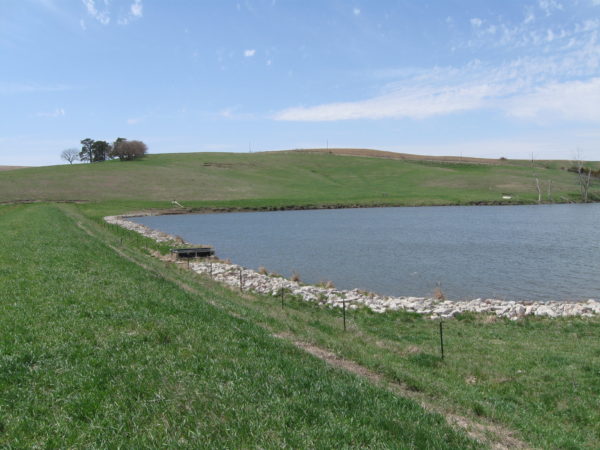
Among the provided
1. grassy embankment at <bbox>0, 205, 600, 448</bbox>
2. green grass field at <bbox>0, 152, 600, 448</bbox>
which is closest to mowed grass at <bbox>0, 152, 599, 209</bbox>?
green grass field at <bbox>0, 152, 600, 448</bbox>

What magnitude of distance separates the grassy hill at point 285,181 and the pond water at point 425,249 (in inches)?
792

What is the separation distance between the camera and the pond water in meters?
26.3

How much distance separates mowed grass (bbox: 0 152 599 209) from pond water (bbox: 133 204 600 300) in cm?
→ 1898

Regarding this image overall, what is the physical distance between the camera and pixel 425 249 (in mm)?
39781

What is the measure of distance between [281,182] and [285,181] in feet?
5.46

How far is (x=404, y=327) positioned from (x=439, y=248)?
24535 millimetres

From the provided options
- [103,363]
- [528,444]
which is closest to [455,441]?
[528,444]

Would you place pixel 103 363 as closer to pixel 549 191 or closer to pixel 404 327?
pixel 404 327

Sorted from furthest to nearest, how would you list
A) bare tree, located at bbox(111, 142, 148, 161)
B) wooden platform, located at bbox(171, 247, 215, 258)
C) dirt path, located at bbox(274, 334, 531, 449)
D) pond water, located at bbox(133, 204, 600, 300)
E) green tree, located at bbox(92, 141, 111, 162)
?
green tree, located at bbox(92, 141, 111, 162), bare tree, located at bbox(111, 142, 148, 161), wooden platform, located at bbox(171, 247, 215, 258), pond water, located at bbox(133, 204, 600, 300), dirt path, located at bbox(274, 334, 531, 449)

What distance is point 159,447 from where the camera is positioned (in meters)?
5.55

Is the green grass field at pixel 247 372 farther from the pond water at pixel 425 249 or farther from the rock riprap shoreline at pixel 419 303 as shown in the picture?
the pond water at pixel 425 249

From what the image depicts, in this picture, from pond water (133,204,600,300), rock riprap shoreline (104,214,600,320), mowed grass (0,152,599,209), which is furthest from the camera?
mowed grass (0,152,599,209)

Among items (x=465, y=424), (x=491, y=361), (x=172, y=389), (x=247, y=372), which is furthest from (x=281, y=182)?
(x=172, y=389)

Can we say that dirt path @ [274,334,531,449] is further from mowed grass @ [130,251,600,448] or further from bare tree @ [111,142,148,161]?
bare tree @ [111,142,148,161]
